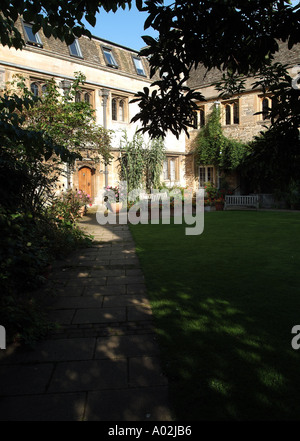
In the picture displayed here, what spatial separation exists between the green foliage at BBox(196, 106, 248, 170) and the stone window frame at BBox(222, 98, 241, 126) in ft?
1.81

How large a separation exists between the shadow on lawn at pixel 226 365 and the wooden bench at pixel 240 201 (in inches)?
581

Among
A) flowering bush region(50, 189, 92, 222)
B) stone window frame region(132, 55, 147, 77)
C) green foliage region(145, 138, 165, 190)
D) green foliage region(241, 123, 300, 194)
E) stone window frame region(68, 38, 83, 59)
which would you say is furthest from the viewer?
stone window frame region(132, 55, 147, 77)

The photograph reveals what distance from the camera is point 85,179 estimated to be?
1712cm

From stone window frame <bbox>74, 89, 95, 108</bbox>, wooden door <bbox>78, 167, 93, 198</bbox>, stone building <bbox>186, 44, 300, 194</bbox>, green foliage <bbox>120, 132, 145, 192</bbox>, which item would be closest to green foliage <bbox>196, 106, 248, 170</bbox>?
stone building <bbox>186, 44, 300, 194</bbox>

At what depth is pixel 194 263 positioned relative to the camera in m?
6.01

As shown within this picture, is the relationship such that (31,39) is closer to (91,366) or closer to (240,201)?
(240,201)

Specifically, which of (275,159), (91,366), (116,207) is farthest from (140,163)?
(91,366)

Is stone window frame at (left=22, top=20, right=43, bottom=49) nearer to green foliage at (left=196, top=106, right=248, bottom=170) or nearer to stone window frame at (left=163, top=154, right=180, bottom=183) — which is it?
stone window frame at (left=163, top=154, right=180, bottom=183)

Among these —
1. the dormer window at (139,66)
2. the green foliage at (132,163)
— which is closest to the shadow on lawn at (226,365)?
the green foliage at (132,163)

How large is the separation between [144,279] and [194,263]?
1297mm

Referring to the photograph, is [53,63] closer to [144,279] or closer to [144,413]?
[144,279]

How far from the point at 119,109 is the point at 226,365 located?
58.9 ft

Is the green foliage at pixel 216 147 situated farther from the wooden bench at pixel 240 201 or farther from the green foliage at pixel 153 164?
the green foliage at pixel 153 164

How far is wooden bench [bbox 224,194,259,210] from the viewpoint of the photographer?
17.9m
